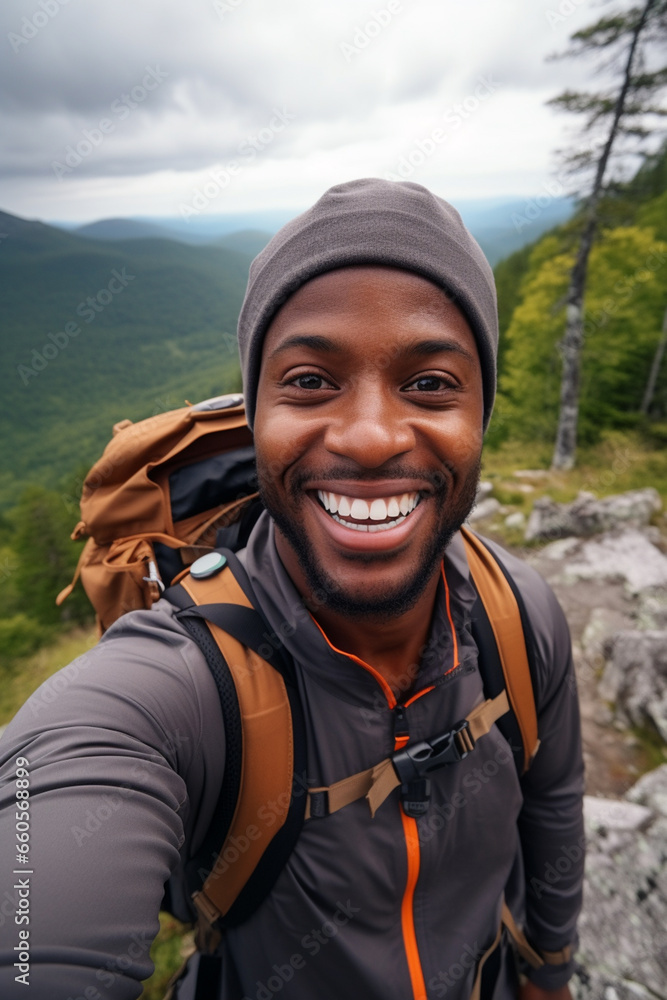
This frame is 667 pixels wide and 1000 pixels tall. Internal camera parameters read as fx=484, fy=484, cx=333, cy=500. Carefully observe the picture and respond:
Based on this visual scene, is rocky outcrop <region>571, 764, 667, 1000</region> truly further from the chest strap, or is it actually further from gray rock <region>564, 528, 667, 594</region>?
gray rock <region>564, 528, 667, 594</region>

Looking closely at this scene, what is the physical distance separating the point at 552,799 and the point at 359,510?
5.25ft

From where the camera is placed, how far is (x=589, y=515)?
8.15m

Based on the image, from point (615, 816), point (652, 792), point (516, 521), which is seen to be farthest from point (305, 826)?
point (516, 521)

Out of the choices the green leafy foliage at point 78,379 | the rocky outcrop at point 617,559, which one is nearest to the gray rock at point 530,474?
the rocky outcrop at point 617,559

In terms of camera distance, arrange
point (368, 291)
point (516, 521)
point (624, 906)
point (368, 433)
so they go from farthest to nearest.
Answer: point (516, 521)
point (624, 906)
point (368, 291)
point (368, 433)

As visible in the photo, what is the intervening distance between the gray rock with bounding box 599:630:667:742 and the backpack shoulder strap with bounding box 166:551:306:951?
421 cm

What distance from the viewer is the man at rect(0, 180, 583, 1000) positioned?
1246 millimetres

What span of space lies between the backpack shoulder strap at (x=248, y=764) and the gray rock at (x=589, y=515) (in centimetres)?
797

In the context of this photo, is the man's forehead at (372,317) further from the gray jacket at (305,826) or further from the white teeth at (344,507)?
the gray jacket at (305,826)

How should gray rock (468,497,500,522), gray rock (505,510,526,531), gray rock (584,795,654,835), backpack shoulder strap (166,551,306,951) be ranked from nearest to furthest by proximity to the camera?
backpack shoulder strap (166,551,306,951), gray rock (584,795,654,835), gray rock (505,510,526,531), gray rock (468,497,500,522)

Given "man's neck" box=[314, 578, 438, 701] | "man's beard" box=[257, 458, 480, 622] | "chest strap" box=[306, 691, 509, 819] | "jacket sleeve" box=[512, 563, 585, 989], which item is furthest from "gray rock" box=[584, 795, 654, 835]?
"man's beard" box=[257, 458, 480, 622]

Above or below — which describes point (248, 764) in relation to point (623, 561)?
above

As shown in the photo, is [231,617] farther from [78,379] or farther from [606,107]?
[78,379]

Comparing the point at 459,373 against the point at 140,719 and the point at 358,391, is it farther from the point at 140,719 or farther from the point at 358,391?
the point at 140,719
